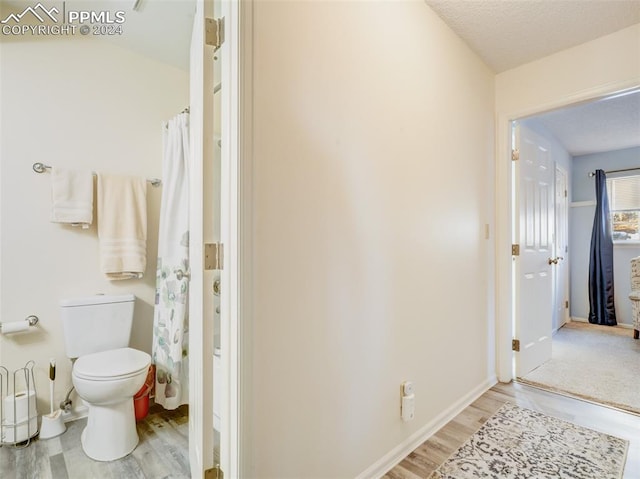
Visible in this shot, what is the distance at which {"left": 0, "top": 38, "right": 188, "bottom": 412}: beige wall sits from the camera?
1807 mm

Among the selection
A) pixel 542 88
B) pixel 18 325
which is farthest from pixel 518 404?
pixel 18 325

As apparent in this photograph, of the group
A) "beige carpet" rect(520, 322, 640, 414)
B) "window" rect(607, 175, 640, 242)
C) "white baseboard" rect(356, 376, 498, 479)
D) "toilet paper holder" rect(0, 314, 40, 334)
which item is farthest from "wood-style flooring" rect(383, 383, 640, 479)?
"window" rect(607, 175, 640, 242)

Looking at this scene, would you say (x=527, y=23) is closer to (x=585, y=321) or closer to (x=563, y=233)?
(x=563, y=233)

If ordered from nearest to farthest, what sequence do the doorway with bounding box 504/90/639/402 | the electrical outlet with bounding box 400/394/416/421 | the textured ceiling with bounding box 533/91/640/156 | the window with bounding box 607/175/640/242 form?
the electrical outlet with bounding box 400/394/416/421
the textured ceiling with bounding box 533/91/640/156
the doorway with bounding box 504/90/639/402
the window with bounding box 607/175/640/242

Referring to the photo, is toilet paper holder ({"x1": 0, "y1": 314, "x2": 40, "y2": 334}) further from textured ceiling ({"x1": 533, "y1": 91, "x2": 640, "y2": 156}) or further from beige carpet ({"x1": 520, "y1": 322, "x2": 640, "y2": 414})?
textured ceiling ({"x1": 533, "y1": 91, "x2": 640, "y2": 156})

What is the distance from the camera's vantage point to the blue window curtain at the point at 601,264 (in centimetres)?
423

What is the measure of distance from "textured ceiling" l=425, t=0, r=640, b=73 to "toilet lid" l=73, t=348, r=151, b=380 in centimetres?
259

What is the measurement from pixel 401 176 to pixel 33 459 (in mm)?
2365

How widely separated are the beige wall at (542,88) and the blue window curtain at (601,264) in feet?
9.25

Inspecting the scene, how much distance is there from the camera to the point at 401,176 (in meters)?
1.61

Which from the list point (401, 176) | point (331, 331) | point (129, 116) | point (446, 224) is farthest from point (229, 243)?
point (129, 116)

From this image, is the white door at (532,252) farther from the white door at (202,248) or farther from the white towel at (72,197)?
the white towel at (72,197)

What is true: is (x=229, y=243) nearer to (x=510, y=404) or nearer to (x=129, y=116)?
(x=129, y=116)

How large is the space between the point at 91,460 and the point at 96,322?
28.7 inches
